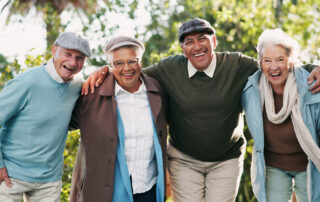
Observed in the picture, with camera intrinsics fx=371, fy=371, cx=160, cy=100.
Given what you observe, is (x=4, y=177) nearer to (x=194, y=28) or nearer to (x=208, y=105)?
(x=208, y=105)

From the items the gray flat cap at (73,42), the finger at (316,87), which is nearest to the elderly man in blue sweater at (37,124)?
the gray flat cap at (73,42)

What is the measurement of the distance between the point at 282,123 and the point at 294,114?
0.51 feet

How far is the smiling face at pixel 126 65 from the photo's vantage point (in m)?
2.86

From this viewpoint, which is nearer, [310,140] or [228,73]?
[310,140]

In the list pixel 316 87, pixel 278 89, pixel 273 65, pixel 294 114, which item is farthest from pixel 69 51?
pixel 316 87

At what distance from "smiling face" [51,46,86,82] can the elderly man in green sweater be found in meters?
0.22

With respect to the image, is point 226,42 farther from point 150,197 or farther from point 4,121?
point 4,121

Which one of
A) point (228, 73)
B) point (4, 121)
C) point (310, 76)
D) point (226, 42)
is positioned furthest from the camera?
point (226, 42)

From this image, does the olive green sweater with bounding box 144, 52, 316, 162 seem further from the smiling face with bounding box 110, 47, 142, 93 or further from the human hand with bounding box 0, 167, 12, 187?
the human hand with bounding box 0, 167, 12, 187

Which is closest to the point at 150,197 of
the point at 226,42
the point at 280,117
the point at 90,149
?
the point at 90,149

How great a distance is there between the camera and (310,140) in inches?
110

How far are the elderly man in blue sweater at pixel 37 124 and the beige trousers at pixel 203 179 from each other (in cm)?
109

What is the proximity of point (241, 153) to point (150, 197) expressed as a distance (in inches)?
38.6

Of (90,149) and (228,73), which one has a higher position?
(228,73)
